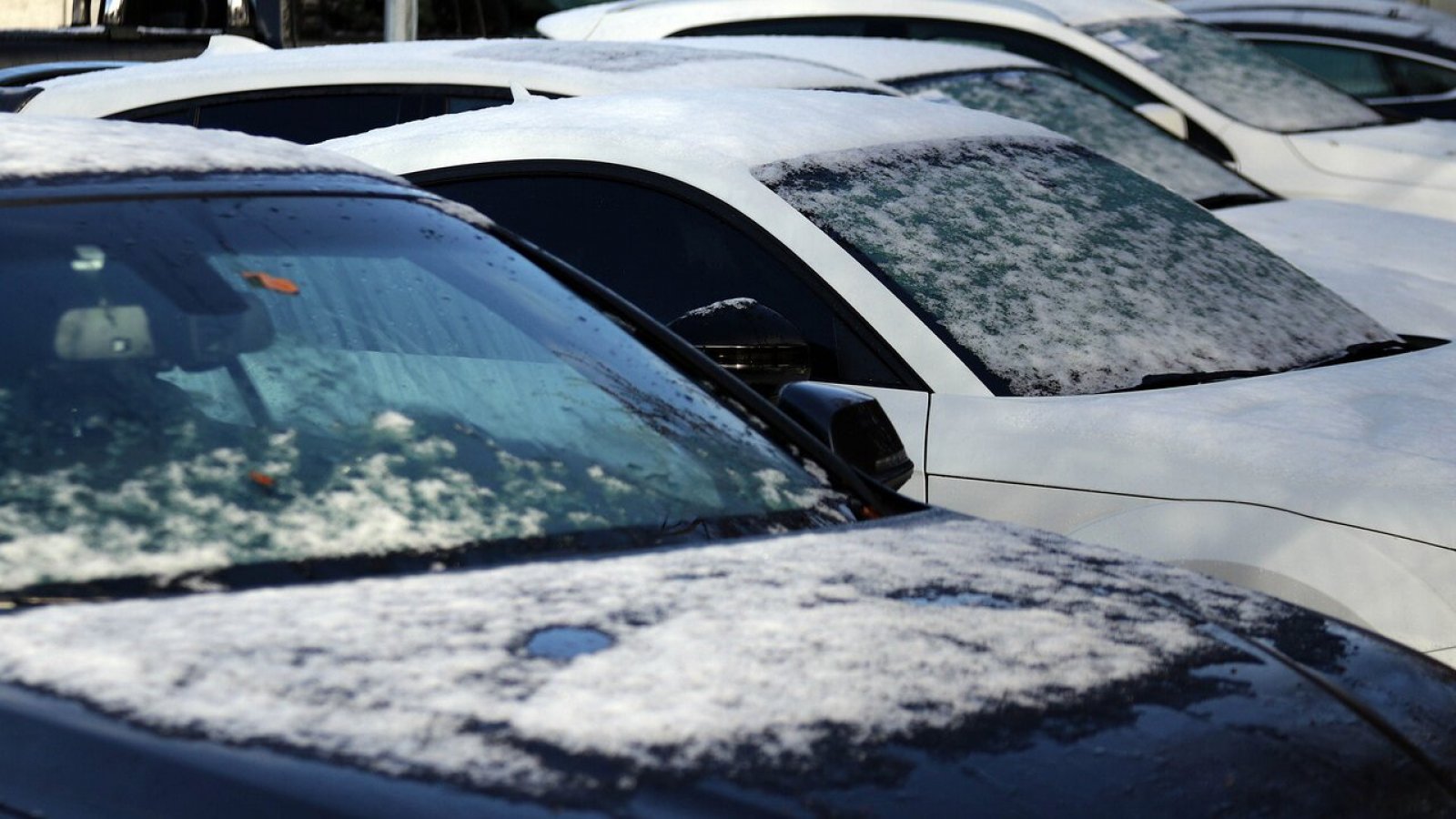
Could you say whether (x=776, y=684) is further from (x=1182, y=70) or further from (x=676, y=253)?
(x=1182, y=70)

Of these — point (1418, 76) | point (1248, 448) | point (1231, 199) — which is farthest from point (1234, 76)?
point (1248, 448)

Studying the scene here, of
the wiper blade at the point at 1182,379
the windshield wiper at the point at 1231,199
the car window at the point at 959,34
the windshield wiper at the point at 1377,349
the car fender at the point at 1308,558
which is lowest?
the car fender at the point at 1308,558

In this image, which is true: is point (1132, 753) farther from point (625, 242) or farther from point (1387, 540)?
point (625, 242)

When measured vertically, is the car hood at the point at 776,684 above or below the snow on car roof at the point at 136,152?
below

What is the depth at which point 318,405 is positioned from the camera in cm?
242

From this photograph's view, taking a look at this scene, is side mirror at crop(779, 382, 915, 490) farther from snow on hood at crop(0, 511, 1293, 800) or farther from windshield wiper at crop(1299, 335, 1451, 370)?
windshield wiper at crop(1299, 335, 1451, 370)

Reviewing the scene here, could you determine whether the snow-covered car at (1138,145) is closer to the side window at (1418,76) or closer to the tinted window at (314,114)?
the tinted window at (314,114)

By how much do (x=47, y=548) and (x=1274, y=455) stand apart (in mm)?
2078

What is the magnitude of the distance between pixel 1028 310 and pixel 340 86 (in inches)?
113

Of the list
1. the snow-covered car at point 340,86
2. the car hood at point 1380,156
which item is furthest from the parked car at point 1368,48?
the snow-covered car at point 340,86

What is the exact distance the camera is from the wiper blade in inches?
148

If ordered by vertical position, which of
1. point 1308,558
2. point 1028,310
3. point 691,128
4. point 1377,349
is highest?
point 691,128

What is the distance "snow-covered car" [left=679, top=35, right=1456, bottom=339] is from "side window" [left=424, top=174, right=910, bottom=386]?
2229 millimetres

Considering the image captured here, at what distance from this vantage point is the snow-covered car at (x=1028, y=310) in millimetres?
3258
